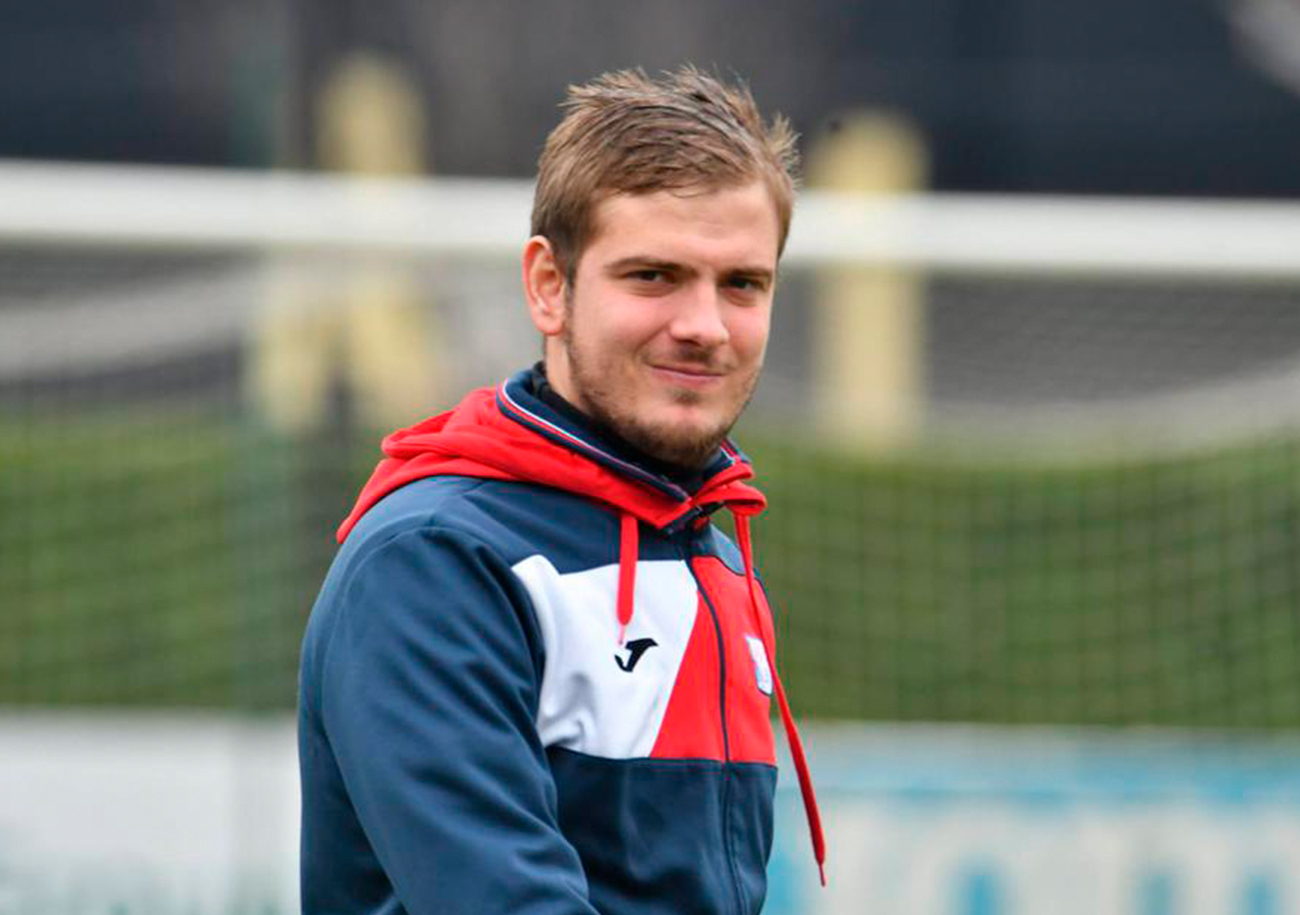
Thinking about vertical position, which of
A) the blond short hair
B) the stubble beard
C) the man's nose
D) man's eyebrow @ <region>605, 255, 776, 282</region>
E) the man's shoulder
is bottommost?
the man's shoulder

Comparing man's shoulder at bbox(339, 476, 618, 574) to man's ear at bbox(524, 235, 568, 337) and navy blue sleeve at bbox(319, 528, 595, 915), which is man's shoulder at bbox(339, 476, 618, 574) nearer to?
navy blue sleeve at bbox(319, 528, 595, 915)

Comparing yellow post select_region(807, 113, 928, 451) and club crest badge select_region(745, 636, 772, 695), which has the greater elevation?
yellow post select_region(807, 113, 928, 451)

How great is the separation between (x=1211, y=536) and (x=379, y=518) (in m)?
4.56

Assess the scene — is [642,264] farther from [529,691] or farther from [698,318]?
[529,691]

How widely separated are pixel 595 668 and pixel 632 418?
0.26 meters

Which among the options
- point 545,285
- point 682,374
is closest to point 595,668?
point 682,374

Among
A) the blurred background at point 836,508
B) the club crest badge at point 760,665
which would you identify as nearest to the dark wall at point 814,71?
the blurred background at point 836,508

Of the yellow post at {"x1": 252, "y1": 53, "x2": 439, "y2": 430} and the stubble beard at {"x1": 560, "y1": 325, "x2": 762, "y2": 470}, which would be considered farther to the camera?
the yellow post at {"x1": 252, "y1": 53, "x2": 439, "y2": 430}

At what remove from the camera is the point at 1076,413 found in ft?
22.5

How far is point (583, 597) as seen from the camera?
217 cm

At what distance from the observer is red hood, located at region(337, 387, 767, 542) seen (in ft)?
7.28

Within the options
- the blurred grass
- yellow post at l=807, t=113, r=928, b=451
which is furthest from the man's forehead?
the blurred grass

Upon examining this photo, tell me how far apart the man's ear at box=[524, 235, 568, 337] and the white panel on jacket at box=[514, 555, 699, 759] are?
258 mm

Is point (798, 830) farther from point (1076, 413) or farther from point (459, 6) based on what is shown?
point (459, 6)
